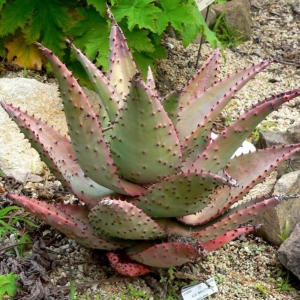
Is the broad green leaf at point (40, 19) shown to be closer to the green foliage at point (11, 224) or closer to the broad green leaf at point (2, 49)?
the broad green leaf at point (2, 49)

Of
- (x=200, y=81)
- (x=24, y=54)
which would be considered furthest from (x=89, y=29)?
(x=200, y=81)

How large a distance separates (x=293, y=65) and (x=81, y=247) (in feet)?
10.7

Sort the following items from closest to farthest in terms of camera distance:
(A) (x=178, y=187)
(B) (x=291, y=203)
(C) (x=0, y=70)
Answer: (A) (x=178, y=187)
(B) (x=291, y=203)
(C) (x=0, y=70)

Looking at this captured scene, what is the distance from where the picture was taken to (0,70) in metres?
4.37

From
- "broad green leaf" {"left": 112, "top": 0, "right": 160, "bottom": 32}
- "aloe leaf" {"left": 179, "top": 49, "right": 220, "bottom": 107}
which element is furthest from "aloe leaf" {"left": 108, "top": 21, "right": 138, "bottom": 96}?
"broad green leaf" {"left": 112, "top": 0, "right": 160, "bottom": 32}

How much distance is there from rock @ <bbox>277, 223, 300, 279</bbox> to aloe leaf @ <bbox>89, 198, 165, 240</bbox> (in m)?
0.73

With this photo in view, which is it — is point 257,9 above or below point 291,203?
above

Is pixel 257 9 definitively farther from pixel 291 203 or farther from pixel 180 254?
pixel 180 254

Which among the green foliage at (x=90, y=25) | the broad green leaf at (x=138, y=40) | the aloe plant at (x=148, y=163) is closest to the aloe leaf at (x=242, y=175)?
the aloe plant at (x=148, y=163)

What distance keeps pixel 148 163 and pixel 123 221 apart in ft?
0.70

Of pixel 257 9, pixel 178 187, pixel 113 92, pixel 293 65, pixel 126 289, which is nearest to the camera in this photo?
pixel 178 187

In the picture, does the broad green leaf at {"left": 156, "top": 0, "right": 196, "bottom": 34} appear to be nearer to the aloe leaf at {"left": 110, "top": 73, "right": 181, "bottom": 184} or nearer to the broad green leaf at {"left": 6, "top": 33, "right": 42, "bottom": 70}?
the broad green leaf at {"left": 6, "top": 33, "right": 42, "bottom": 70}

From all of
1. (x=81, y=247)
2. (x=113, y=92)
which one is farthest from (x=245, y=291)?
(x=113, y=92)

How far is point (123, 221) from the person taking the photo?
1951 millimetres
